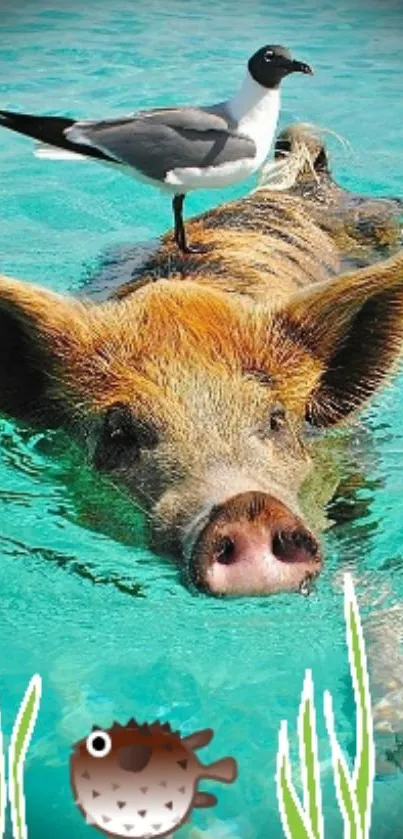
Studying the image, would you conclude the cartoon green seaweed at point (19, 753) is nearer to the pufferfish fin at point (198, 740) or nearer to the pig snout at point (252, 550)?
the pufferfish fin at point (198, 740)

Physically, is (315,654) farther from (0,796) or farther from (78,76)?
(78,76)

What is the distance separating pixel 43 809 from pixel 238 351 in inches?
51.8

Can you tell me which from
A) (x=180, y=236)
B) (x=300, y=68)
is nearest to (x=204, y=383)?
(x=180, y=236)

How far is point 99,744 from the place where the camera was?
8.36ft

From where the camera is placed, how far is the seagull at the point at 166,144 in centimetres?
611

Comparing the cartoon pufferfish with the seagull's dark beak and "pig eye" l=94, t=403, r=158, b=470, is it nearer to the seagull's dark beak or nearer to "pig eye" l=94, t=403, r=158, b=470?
"pig eye" l=94, t=403, r=158, b=470

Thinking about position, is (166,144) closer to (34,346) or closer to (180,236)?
(180,236)

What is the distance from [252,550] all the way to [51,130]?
341 centimetres

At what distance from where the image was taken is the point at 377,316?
4.26 m

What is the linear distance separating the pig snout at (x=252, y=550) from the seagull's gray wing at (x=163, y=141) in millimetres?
3041

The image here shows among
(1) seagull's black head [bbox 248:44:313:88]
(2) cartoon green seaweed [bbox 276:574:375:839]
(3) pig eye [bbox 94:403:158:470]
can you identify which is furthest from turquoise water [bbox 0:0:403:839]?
(1) seagull's black head [bbox 248:44:313:88]

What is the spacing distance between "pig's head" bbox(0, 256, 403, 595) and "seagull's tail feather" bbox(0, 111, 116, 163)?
71.2 inches

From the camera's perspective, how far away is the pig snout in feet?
10.7

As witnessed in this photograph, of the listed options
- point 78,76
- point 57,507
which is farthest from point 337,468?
point 78,76
